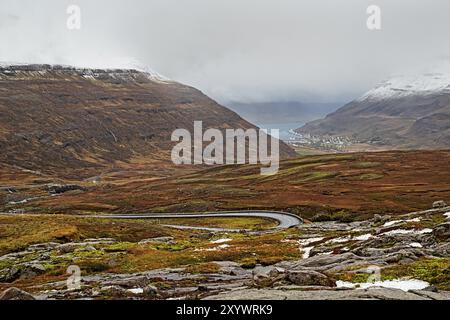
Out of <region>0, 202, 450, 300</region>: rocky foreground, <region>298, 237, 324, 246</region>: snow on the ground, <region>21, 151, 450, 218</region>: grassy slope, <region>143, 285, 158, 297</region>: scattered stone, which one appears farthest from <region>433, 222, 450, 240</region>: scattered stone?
<region>21, 151, 450, 218</region>: grassy slope

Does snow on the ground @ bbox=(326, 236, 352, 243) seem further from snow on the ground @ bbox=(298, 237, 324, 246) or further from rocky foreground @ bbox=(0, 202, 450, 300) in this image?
snow on the ground @ bbox=(298, 237, 324, 246)

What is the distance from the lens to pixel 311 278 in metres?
30.6

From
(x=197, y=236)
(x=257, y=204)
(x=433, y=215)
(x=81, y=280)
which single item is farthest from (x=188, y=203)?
(x=81, y=280)

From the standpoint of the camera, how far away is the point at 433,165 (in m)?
192

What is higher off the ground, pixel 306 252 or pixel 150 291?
pixel 150 291

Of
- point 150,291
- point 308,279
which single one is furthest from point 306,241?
point 150,291

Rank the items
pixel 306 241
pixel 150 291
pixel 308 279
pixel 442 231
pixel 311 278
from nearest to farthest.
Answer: pixel 308 279, pixel 311 278, pixel 150 291, pixel 442 231, pixel 306 241

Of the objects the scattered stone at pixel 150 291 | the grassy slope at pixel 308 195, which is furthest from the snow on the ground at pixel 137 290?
the grassy slope at pixel 308 195

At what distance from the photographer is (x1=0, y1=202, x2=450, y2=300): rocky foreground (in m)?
25.2

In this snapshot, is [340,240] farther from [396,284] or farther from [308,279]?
[396,284]

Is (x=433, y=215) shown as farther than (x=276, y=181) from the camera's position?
No

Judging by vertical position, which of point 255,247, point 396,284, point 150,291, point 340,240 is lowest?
point 255,247
